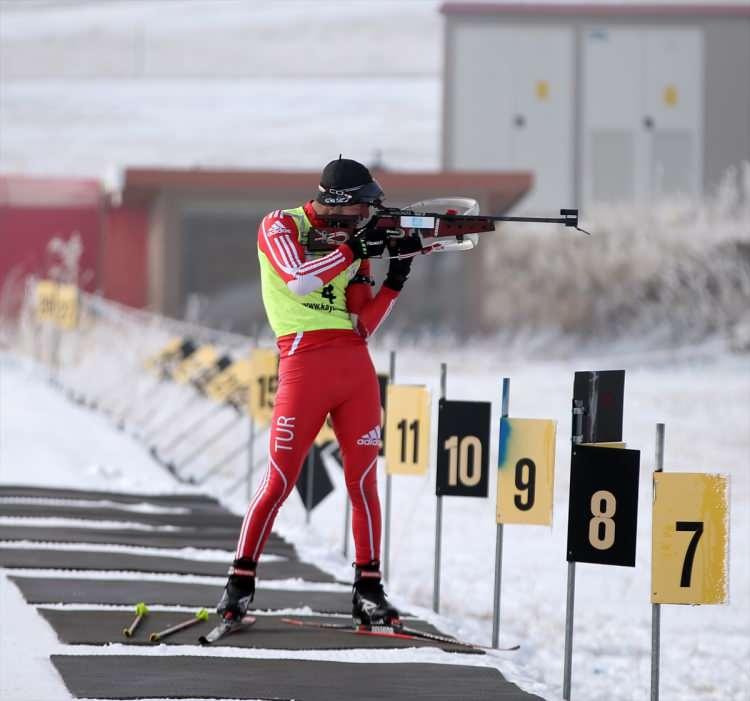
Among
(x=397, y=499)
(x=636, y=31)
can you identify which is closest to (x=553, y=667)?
(x=397, y=499)

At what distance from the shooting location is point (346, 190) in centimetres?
568

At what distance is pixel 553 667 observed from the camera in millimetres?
7543

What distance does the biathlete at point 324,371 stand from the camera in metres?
5.70

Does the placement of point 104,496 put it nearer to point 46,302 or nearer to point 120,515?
point 120,515

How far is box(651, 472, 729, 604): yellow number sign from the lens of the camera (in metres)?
5.01

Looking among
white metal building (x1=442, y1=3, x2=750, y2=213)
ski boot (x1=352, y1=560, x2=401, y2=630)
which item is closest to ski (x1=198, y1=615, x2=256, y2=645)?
ski boot (x1=352, y1=560, x2=401, y2=630)

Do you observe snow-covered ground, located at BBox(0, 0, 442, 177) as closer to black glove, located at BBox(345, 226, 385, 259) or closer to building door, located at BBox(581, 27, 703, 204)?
building door, located at BBox(581, 27, 703, 204)

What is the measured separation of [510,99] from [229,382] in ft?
58.0

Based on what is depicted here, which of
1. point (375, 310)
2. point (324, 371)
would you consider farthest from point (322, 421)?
point (375, 310)

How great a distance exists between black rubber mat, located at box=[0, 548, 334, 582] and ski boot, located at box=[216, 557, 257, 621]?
149cm

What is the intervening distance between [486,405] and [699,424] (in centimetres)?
990

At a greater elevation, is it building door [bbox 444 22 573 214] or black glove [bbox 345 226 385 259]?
building door [bbox 444 22 573 214]

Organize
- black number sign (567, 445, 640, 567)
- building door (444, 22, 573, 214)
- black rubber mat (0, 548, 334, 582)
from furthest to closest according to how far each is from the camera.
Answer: building door (444, 22, 573, 214)
black rubber mat (0, 548, 334, 582)
black number sign (567, 445, 640, 567)

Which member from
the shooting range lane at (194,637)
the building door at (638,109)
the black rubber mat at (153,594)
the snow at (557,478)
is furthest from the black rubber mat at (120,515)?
the building door at (638,109)
